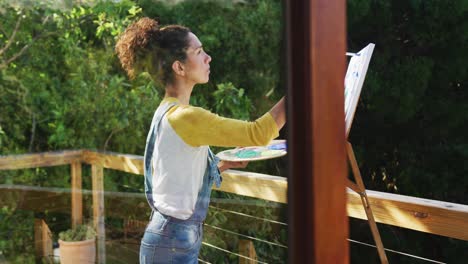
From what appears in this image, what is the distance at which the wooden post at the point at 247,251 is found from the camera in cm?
119

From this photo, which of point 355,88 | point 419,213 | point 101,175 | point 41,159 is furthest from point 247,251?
point 419,213

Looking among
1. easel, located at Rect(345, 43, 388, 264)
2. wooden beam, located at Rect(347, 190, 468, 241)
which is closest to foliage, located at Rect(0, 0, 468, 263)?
easel, located at Rect(345, 43, 388, 264)

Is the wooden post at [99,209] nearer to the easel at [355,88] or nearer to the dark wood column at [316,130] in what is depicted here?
the dark wood column at [316,130]

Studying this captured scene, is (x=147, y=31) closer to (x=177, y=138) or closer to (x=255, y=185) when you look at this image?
(x=177, y=138)

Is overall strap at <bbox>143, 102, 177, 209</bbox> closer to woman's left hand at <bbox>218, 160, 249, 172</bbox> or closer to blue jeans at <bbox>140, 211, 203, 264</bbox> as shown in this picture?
blue jeans at <bbox>140, 211, 203, 264</bbox>

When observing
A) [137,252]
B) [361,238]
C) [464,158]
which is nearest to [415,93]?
[464,158]

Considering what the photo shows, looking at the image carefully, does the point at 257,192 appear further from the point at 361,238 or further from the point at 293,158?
the point at 361,238

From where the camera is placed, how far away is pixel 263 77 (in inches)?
45.3

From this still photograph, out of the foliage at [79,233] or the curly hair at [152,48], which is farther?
the foliage at [79,233]

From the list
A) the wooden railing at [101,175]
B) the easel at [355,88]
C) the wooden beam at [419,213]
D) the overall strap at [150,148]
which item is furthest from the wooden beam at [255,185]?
the wooden beam at [419,213]

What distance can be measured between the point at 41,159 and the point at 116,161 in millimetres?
158

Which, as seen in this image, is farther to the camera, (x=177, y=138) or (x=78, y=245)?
(x=78, y=245)

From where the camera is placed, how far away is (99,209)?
4.52ft

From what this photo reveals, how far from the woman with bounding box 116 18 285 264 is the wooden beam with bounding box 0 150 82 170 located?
0.16 meters
